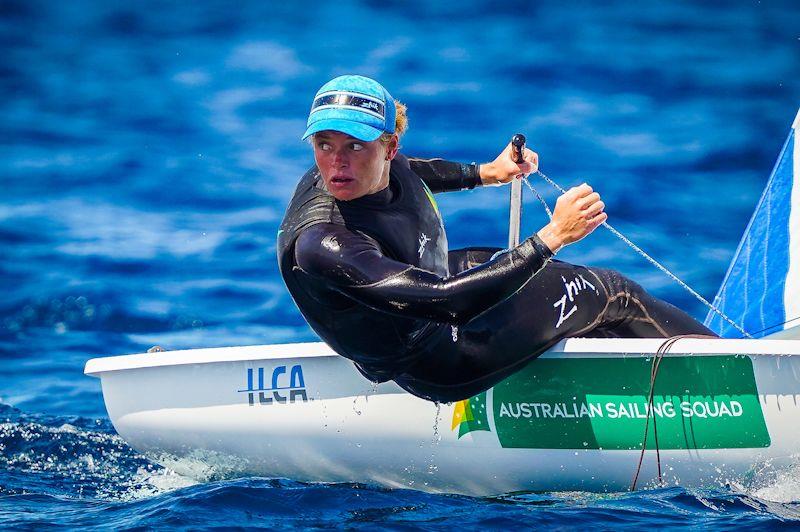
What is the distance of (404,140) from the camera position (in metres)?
11.9

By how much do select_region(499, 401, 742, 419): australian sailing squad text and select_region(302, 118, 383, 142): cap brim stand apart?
1457mm

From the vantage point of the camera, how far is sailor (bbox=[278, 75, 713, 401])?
11.3ft

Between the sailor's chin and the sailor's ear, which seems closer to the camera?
the sailor's chin

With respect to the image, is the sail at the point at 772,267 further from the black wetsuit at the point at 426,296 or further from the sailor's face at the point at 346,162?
the sailor's face at the point at 346,162

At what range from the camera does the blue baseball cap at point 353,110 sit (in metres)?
3.56

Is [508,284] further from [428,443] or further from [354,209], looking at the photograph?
[428,443]

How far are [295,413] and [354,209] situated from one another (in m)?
1.24

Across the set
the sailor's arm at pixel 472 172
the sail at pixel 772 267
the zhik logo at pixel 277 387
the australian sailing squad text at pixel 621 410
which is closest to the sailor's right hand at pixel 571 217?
the australian sailing squad text at pixel 621 410

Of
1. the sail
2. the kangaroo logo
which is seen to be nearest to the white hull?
the kangaroo logo

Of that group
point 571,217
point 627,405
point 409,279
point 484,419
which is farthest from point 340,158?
point 627,405

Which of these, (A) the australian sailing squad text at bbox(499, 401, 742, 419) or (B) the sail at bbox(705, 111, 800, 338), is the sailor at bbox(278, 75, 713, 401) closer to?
(A) the australian sailing squad text at bbox(499, 401, 742, 419)

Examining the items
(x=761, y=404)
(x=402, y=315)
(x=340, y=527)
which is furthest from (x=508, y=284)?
(x=761, y=404)

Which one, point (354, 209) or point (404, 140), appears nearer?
point (354, 209)

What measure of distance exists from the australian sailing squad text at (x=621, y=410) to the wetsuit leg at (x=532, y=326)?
9.1 inches
